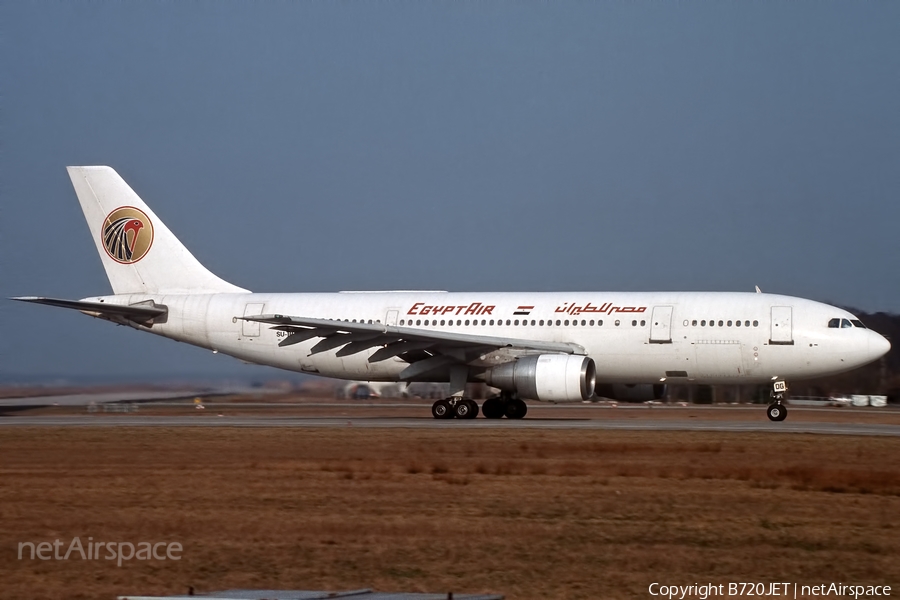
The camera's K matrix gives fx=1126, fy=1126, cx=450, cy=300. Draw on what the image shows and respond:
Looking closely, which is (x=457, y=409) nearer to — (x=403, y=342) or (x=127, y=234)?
(x=403, y=342)

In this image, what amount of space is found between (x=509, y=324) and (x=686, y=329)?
4391 mm

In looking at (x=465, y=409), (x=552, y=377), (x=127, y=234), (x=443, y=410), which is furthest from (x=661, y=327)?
(x=127, y=234)

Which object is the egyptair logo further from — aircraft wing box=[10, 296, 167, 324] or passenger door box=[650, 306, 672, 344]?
passenger door box=[650, 306, 672, 344]

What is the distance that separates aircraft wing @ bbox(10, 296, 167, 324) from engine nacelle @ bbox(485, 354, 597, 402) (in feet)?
34.0

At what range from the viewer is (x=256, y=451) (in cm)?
1825

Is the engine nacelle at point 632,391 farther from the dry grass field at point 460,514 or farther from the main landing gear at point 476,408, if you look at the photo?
the dry grass field at point 460,514

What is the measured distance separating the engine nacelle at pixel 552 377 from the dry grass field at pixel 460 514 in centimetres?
567

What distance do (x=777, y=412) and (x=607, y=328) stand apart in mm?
4467

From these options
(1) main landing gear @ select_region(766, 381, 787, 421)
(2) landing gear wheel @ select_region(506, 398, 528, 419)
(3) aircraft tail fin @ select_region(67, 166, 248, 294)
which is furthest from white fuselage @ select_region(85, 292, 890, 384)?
(2) landing gear wheel @ select_region(506, 398, 528, 419)

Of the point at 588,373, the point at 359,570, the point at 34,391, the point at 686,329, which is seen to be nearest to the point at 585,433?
the point at 588,373

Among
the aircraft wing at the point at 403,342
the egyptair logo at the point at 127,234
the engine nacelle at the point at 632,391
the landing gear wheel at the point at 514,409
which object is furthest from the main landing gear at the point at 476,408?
the egyptair logo at the point at 127,234

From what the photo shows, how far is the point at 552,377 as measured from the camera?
25.1 metres

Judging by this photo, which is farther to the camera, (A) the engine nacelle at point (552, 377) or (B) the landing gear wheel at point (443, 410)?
(B) the landing gear wheel at point (443, 410)

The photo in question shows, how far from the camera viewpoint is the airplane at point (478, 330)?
25.9 m
